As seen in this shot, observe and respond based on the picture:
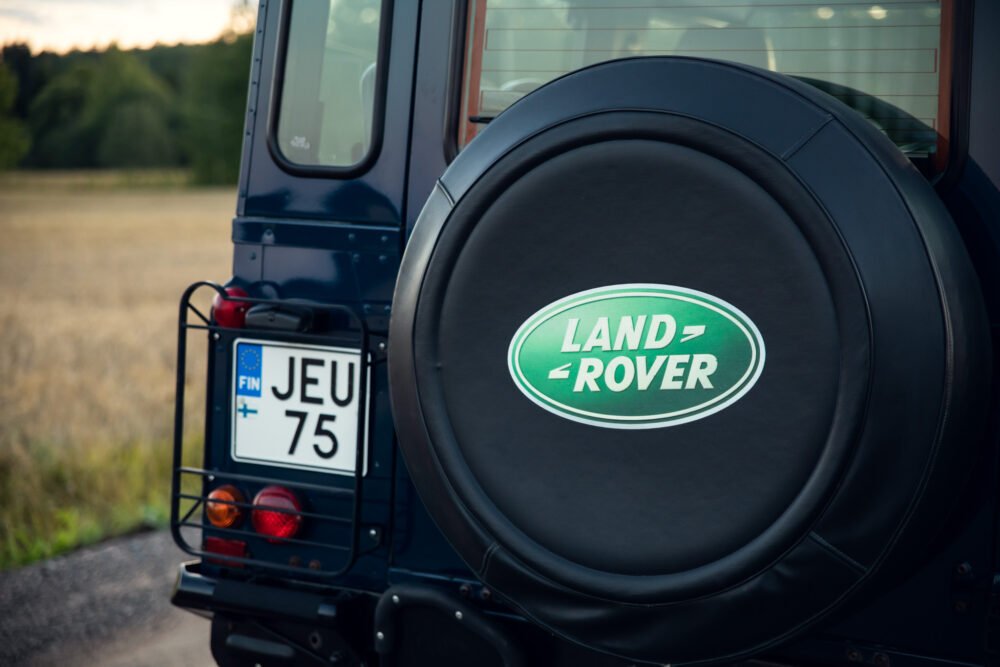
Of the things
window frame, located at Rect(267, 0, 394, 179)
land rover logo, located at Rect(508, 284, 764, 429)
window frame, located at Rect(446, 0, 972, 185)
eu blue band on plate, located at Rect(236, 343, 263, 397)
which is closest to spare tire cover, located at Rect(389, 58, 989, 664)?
land rover logo, located at Rect(508, 284, 764, 429)

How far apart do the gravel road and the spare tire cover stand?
262 cm

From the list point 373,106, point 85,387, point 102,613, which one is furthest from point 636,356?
point 85,387

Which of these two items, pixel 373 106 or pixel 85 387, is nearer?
pixel 373 106

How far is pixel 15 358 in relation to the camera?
9.10 metres

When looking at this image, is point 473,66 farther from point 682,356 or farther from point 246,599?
point 246,599

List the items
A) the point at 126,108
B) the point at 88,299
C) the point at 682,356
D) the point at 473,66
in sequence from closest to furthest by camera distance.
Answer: the point at 682,356 → the point at 473,66 → the point at 88,299 → the point at 126,108

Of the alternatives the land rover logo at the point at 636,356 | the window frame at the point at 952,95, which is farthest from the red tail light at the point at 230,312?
the window frame at the point at 952,95

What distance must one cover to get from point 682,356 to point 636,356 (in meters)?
0.09

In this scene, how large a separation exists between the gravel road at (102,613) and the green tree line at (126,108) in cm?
402

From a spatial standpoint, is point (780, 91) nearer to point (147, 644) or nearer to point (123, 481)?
point (147, 644)

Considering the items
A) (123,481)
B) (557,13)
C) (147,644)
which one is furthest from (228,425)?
(123,481)

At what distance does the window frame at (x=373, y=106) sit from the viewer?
2629 mm

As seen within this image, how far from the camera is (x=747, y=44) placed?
2.30 m

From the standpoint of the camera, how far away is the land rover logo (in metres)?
1.92
